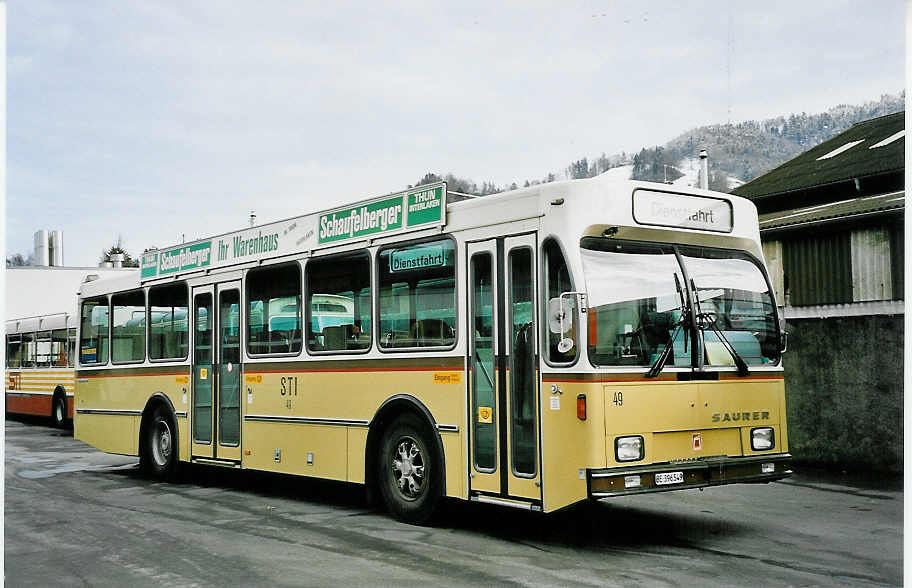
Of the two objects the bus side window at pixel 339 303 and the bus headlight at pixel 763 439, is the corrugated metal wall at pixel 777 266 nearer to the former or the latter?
the bus headlight at pixel 763 439

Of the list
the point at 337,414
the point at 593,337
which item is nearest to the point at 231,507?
the point at 337,414

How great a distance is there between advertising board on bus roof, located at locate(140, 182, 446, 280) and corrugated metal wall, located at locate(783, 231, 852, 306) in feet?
29.1

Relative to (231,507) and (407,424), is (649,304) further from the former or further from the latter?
(231,507)

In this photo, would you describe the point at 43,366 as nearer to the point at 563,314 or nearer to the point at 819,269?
the point at 819,269

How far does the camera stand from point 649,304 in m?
8.26

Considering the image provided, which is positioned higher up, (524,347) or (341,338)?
(341,338)

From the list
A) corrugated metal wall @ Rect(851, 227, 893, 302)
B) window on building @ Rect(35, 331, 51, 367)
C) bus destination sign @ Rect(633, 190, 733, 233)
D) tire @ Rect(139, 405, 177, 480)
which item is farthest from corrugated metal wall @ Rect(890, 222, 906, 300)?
window on building @ Rect(35, 331, 51, 367)

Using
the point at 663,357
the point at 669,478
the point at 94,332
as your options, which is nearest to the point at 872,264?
the point at 663,357

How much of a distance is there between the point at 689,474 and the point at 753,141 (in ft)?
87.6

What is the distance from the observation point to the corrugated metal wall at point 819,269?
16141 mm

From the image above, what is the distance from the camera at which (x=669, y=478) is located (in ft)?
26.3

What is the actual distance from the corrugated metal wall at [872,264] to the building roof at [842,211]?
0.33 meters

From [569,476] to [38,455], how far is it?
1363 cm

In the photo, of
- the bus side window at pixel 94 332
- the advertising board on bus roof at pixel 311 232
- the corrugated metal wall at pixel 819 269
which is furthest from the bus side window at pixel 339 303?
the corrugated metal wall at pixel 819 269
